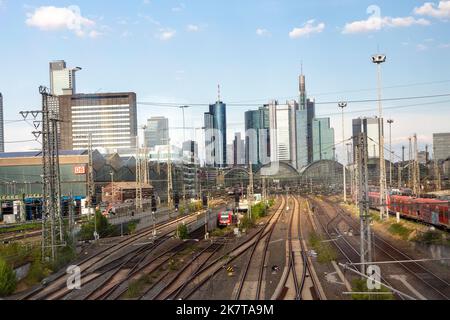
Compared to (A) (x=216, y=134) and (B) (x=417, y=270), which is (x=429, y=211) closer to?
(B) (x=417, y=270)

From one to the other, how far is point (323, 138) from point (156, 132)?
18.3 m

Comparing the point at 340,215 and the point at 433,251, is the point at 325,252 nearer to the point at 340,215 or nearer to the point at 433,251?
the point at 433,251

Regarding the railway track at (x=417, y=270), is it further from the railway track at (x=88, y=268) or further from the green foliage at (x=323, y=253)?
the railway track at (x=88, y=268)

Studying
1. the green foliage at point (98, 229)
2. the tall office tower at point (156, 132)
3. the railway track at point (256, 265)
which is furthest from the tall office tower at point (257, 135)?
the green foliage at point (98, 229)

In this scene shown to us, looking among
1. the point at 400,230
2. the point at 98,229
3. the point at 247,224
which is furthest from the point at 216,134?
the point at 400,230

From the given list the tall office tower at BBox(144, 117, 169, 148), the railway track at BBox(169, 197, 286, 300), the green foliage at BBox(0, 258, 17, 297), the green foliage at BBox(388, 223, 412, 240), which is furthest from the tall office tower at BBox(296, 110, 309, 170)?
the green foliage at BBox(0, 258, 17, 297)

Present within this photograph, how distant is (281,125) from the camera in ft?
99.5

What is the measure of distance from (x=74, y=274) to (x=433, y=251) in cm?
1129

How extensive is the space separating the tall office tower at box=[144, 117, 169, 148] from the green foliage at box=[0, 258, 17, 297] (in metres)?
19.6

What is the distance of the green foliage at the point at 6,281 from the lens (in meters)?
10.2

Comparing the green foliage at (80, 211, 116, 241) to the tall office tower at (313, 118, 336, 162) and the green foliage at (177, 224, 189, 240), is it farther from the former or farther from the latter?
the tall office tower at (313, 118, 336, 162)

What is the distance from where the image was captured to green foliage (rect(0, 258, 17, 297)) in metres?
10.2

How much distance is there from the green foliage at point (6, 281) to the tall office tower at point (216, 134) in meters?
8.76

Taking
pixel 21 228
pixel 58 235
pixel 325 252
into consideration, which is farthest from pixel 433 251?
pixel 21 228
